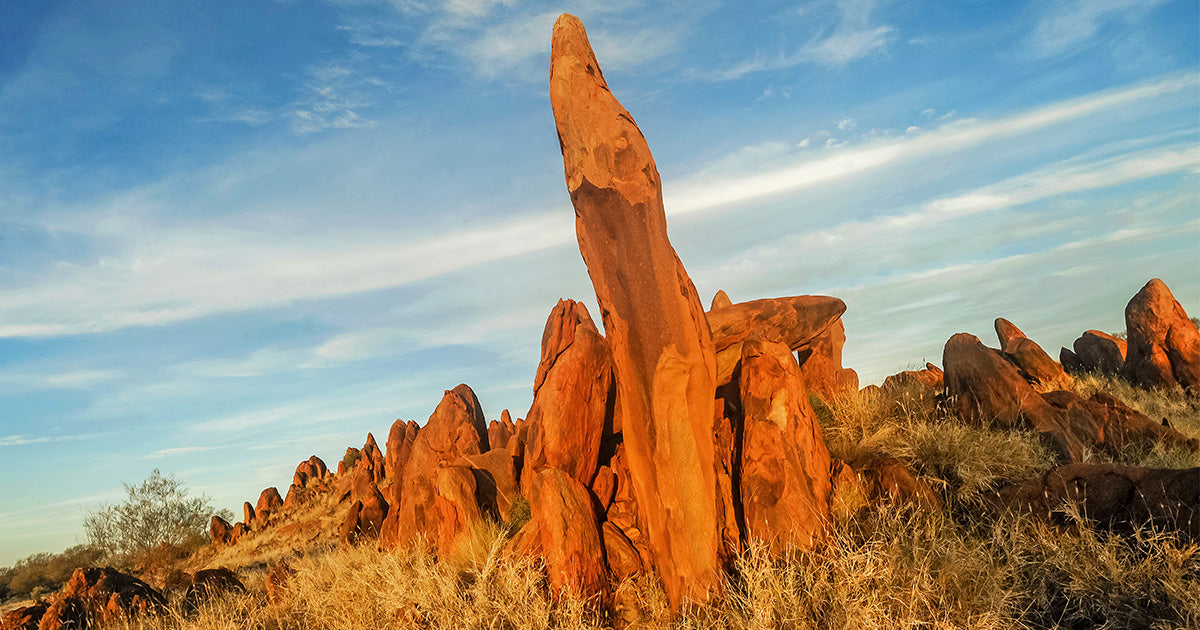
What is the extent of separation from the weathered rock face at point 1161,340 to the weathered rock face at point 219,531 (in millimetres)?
31084

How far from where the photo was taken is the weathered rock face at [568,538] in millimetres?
Answer: 7477

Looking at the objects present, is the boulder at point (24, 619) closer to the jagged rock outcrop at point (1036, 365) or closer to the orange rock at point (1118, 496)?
the orange rock at point (1118, 496)

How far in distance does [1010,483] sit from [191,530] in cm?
3238

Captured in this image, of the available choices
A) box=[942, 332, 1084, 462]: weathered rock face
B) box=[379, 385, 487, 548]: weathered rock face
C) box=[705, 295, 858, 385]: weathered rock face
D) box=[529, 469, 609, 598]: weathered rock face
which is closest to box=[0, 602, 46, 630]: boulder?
box=[379, 385, 487, 548]: weathered rock face

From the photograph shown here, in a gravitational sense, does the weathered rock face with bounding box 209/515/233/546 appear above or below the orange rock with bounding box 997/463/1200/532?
above

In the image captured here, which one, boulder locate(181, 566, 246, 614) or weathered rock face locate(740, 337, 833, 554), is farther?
boulder locate(181, 566, 246, 614)

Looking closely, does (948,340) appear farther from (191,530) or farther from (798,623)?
(191,530)

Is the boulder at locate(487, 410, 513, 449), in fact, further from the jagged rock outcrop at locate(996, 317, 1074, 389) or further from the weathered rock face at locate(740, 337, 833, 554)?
the jagged rock outcrop at locate(996, 317, 1074, 389)

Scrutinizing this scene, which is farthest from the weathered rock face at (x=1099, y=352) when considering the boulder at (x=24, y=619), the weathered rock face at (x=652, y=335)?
the boulder at (x=24, y=619)

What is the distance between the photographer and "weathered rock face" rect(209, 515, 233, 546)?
92.5 ft

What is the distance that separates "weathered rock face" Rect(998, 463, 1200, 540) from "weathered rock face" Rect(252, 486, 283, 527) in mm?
28158

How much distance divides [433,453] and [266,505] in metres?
18.8

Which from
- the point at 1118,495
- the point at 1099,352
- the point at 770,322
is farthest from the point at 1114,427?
the point at 1099,352

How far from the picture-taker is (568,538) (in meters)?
7.57
